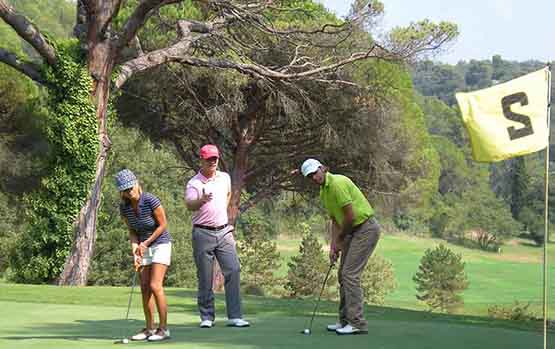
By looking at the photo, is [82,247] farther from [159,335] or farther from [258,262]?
[258,262]

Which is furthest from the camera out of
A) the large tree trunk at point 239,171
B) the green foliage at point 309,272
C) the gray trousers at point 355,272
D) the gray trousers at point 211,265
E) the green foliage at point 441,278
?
the green foliage at point 441,278

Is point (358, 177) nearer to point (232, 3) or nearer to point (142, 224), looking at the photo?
point (232, 3)

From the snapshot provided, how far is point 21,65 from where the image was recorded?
81.2 feet

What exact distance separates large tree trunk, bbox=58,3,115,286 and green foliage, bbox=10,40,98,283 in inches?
7.8

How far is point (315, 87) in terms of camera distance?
108 feet

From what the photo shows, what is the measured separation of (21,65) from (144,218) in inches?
623

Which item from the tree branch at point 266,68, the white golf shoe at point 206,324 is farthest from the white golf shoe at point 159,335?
the tree branch at point 266,68

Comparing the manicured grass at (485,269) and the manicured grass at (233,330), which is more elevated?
the manicured grass at (485,269)

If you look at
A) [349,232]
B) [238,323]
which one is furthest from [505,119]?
[238,323]

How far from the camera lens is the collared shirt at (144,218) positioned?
9.96 m

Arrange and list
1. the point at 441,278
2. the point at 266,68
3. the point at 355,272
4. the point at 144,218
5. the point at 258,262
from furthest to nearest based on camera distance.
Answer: the point at 441,278 → the point at 258,262 → the point at 266,68 → the point at 355,272 → the point at 144,218

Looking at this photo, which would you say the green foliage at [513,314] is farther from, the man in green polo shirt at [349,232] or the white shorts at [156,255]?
the white shorts at [156,255]

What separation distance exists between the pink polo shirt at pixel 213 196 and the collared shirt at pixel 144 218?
3.87 feet

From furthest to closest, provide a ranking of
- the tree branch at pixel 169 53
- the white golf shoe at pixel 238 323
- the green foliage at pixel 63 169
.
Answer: the tree branch at pixel 169 53, the green foliage at pixel 63 169, the white golf shoe at pixel 238 323
